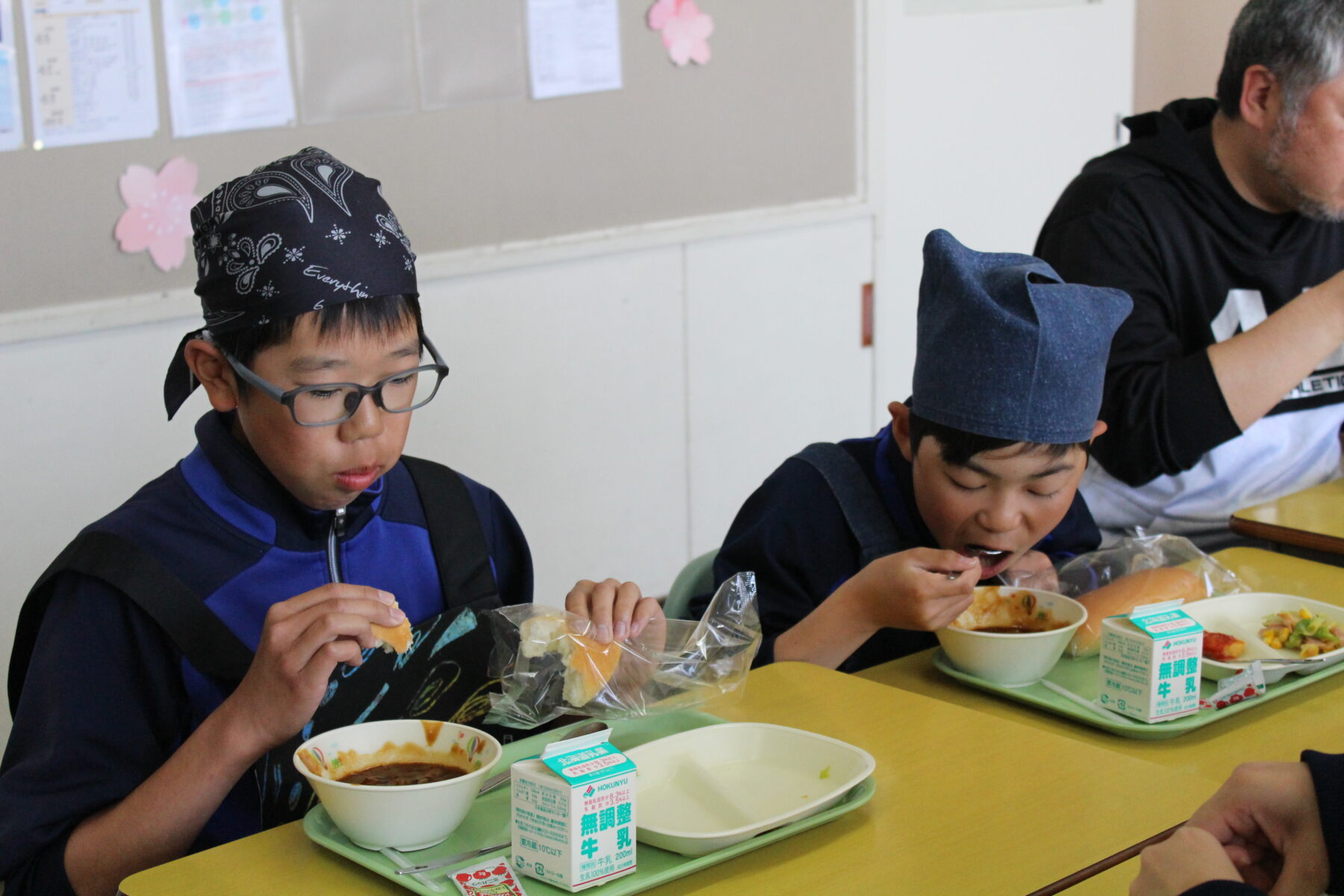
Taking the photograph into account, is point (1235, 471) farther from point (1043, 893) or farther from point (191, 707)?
point (191, 707)

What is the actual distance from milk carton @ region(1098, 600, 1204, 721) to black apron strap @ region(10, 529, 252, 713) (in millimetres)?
919

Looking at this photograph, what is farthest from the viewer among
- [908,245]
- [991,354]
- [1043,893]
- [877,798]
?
[908,245]

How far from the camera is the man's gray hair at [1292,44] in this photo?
229 cm

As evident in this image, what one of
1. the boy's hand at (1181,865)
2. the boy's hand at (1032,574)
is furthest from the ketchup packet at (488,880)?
the boy's hand at (1032,574)

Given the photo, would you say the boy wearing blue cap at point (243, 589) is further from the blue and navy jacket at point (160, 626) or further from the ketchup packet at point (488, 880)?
the ketchup packet at point (488, 880)

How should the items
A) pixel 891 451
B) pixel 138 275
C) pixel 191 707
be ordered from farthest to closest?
pixel 138 275 → pixel 891 451 → pixel 191 707

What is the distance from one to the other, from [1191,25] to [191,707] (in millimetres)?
5840

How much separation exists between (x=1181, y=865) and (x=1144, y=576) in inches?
33.7

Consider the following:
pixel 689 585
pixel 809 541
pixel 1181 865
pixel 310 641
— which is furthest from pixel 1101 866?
pixel 689 585

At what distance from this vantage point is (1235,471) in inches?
94.9

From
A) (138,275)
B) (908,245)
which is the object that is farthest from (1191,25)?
(138,275)

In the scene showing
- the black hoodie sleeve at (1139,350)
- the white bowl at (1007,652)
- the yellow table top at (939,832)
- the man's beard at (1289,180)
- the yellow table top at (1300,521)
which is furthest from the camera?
the man's beard at (1289,180)

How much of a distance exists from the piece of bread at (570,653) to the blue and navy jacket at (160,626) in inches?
12.8

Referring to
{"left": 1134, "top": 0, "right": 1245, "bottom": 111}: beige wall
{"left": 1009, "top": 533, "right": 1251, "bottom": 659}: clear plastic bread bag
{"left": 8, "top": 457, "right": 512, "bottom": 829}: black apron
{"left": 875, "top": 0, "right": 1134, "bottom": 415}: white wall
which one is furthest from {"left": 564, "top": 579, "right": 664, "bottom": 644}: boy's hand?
{"left": 1134, "top": 0, "right": 1245, "bottom": 111}: beige wall
